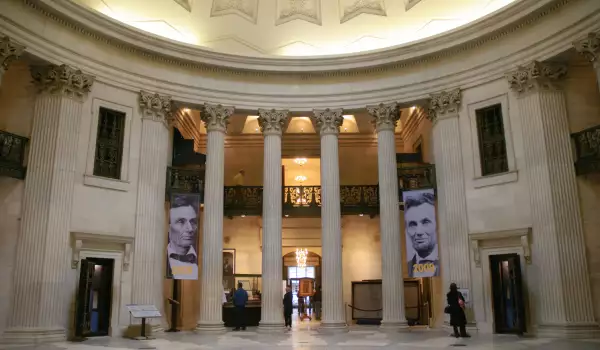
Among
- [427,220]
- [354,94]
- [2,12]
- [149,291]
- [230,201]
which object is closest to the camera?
[2,12]

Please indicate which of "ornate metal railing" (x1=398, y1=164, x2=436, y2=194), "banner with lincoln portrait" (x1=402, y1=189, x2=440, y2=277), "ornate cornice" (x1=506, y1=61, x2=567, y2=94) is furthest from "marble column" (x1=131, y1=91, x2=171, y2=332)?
"ornate cornice" (x1=506, y1=61, x2=567, y2=94)

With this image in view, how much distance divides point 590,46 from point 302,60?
836 centimetres

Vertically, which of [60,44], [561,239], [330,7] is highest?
[330,7]

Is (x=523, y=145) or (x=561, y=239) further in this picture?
(x=523, y=145)

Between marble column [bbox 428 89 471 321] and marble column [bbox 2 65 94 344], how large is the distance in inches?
413

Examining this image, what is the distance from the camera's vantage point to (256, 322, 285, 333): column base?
1496 cm

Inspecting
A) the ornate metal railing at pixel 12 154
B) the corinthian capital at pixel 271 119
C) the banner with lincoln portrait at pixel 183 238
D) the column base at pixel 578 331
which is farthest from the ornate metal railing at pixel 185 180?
the column base at pixel 578 331

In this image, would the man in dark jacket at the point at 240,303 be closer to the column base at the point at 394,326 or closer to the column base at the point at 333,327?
the column base at the point at 333,327

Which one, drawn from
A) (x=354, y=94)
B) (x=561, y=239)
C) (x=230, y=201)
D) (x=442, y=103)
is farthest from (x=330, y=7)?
(x=561, y=239)

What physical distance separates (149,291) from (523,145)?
1127 centimetres

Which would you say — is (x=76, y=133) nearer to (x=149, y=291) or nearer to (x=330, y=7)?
(x=149, y=291)

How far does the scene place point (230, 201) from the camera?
18922mm

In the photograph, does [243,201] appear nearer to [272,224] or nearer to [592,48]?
[272,224]

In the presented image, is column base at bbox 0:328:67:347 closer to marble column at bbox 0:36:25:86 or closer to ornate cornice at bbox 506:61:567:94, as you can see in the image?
marble column at bbox 0:36:25:86
